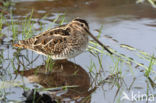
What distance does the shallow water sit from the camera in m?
4.29

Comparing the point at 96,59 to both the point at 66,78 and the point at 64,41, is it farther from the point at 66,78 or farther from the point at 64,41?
the point at 66,78

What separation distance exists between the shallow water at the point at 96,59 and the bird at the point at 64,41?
9.1 inches

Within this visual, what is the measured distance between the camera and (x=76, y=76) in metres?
4.85

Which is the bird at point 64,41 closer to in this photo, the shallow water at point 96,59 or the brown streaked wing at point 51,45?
the brown streaked wing at point 51,45

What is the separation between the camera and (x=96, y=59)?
532 cm

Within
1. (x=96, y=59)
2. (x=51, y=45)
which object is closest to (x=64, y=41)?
(x=51, y=45)

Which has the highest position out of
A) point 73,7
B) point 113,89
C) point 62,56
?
point 73,7

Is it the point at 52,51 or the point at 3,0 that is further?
the point at 3,0

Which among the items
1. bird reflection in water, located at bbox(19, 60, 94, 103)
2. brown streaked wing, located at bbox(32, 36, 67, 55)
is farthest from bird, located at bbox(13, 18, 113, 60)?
bird reflection in water, located at bbox(19, 60, 94, 103)

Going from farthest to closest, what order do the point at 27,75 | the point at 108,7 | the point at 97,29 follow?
the point at 108,7
the point at 97,29
the point at 27,75

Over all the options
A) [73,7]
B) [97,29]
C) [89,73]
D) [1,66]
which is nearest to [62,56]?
[89,73]

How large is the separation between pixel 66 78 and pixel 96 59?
765mm

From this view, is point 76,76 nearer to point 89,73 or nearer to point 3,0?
point 89,73

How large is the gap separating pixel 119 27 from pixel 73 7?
5.30 ft
